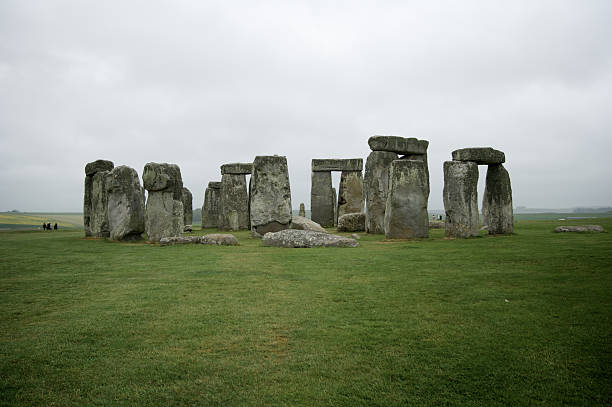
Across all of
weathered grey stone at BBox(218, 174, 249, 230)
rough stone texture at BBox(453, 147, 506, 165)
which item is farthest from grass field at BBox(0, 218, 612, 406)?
weathered grey stone at BBox(218, 174, 249, 230)

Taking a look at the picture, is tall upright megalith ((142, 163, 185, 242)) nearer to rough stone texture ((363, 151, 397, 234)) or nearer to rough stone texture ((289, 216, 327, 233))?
A: rough stone texture ((289, 216, 327, 233))

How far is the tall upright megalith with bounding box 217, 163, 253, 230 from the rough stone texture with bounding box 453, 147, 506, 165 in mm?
9435

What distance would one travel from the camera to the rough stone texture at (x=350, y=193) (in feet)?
62.7

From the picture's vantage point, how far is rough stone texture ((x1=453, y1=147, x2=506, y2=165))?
10898 mm

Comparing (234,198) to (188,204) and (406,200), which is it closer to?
(188,204)

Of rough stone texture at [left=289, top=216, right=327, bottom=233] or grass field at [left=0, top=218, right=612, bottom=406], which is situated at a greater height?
rough stone texture at [left=289, top=216, right=327, bottom=233]

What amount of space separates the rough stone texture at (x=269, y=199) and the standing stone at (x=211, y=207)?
853 cm

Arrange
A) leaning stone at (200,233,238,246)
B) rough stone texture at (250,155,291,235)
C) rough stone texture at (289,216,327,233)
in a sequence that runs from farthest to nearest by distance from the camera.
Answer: rough stone texture at (289,216,327,233) < rough stone texture at (250,155,291,235) < leaning stone at (200,233,238,246)

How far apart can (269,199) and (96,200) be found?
564 cm

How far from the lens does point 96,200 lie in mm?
12875

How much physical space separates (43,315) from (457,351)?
3591 mm

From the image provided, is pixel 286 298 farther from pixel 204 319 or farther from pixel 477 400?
pixel 477 400

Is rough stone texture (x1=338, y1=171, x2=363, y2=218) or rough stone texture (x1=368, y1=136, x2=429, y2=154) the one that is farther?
rough stone texture (x1=338, y1=171, x2=363, y2=218)

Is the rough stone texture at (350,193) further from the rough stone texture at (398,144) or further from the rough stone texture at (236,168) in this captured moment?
the rough stone texture at (398,144)
